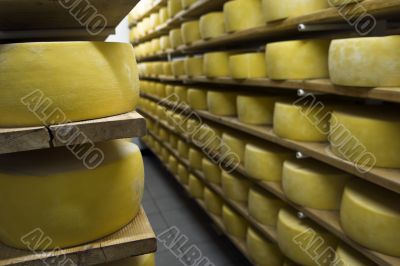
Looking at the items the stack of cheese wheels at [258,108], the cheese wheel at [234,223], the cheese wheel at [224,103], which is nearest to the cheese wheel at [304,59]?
the stack of cheese wheels at [258,108]

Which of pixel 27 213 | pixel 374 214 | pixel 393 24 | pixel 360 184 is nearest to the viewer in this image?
pixel 27 213

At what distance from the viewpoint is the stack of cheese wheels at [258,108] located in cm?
206

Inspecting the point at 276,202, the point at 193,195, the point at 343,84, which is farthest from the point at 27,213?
the point at 193,195

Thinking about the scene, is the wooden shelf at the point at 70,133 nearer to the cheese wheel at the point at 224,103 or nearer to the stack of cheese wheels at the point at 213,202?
the cheese wheel at the point at 224,103

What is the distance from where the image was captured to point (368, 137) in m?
1.25

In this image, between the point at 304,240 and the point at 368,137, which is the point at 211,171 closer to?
the point at 304,240

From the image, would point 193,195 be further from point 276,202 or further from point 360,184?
point 360,184

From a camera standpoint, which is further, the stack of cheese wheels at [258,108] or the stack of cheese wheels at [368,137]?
the stack of cheese wheels at [258,108]

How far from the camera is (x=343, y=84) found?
1.27 meters

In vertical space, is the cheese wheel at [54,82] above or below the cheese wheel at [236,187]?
above

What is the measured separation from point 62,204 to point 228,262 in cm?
178

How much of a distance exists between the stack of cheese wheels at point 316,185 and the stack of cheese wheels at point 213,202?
117 cm

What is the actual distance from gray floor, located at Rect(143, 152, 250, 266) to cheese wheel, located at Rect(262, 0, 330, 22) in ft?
5.47

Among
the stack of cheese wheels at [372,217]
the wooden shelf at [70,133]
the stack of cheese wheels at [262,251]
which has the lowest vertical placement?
the stack of cheese wheels at [262,251]
